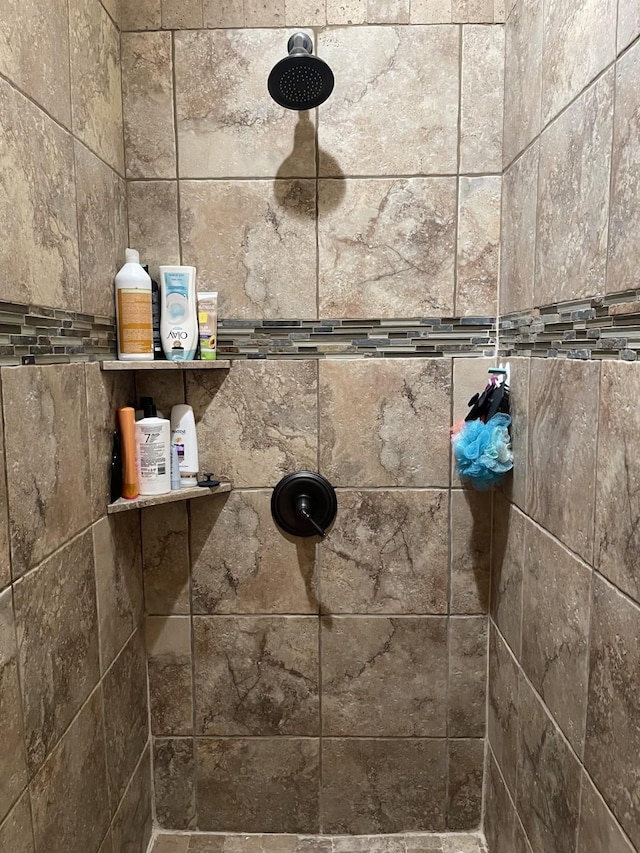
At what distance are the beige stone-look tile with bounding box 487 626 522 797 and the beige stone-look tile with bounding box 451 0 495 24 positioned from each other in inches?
55.6

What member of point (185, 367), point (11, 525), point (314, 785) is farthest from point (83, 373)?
point (314, 785)

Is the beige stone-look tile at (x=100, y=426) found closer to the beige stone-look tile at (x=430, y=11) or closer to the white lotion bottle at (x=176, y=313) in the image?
the white lotion bottle at (x=176, y=313)

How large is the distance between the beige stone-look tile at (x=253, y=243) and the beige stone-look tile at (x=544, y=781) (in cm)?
98

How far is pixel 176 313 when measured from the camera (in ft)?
4.24

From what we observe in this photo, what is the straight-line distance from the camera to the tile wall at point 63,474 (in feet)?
2.77

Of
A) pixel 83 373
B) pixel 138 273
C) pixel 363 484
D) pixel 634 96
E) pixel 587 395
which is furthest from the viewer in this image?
pixel 363 484

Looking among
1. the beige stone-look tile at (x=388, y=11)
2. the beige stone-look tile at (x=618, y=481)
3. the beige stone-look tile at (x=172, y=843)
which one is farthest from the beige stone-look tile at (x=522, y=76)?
the beige stone-look tile at (x=172, y=843)

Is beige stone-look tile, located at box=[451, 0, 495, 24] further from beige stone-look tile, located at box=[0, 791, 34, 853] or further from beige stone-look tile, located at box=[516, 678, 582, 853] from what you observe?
beige stone-look tile, located at box=[0, 791, 34, 853]

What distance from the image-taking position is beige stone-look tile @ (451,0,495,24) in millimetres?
1255

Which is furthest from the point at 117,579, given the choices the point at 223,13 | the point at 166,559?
the point at 223,13

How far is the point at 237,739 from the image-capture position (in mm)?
1464

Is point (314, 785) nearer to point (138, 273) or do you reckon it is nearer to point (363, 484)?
point (363, 484)

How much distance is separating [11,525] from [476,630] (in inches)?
43.3

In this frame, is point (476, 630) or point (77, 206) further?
point (476, 630)
